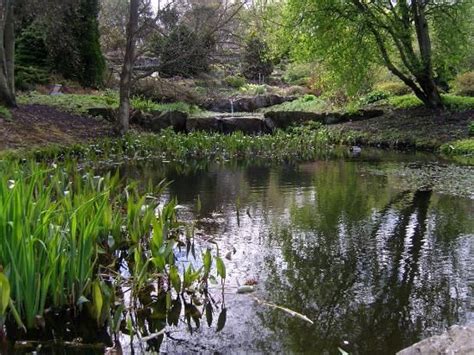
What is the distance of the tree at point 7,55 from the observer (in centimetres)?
1291

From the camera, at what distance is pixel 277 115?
19172 mm

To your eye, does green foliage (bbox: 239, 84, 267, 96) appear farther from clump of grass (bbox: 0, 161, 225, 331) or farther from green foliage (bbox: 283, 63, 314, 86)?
clump of grass (bbox: 0, 161, 225, 331)

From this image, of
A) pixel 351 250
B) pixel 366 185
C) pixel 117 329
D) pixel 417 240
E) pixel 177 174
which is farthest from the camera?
pixel 177 174

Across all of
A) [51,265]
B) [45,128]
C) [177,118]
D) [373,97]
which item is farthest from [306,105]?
[51,265]

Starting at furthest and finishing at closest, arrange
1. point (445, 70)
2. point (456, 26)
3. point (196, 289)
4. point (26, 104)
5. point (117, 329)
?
point (445, 70) → point (456, 26) → point (26, 104) → point (196, 289) → point (117, 329)

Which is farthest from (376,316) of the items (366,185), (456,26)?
(456,26)

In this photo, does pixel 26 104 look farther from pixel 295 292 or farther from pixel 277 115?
pixel 295 292

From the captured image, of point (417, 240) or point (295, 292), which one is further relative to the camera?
point (417, 240)

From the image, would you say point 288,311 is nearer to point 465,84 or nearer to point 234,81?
point 465,84

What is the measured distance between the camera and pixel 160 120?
17.0m

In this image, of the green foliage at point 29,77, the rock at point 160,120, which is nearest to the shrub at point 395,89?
the rock at point 160,120

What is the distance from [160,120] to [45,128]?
501 cm

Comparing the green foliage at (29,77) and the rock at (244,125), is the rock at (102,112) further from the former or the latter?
the rock at (244,125)

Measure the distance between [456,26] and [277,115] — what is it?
650cm
